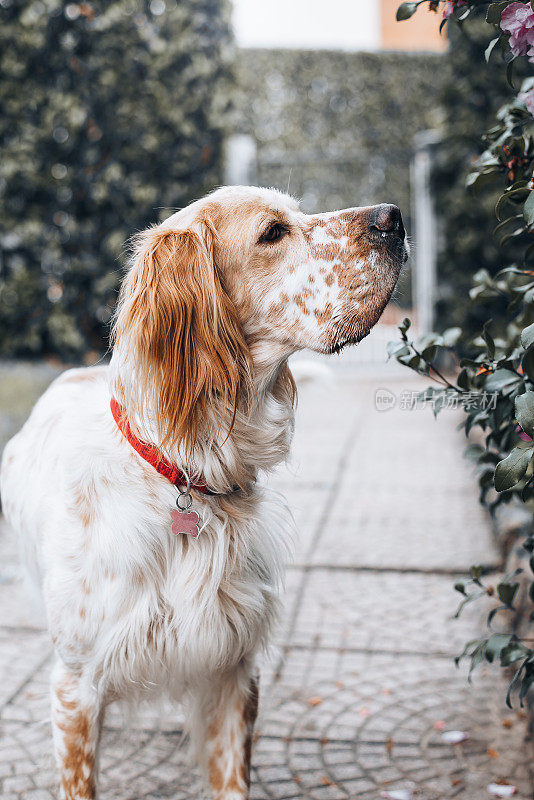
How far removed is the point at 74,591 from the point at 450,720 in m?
1.32

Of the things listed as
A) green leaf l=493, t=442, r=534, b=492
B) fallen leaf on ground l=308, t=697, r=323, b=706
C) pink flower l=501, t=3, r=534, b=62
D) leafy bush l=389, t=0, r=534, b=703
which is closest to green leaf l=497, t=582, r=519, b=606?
leafy bush l=389, t=0, r=534, b=703

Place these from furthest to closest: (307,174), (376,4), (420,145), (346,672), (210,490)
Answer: (376,4) < (307,174) < (420,145) < (346,672) < (210,490)

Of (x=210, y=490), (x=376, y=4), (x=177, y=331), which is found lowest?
(x=210, y=490)

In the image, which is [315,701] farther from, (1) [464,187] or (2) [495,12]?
(1) [464,187]

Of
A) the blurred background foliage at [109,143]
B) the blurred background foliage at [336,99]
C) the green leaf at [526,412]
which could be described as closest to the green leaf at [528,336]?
the green leaf at [526,412]

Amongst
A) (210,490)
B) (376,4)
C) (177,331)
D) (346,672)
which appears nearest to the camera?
(177,331)

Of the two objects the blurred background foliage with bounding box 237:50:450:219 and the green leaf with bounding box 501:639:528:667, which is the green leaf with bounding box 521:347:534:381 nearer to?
the green leaf with bounding box 501:639:528:667

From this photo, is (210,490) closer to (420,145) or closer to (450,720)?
(450,720)

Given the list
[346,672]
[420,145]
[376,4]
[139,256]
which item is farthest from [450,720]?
[376,4]

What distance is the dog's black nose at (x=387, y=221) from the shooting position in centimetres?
192

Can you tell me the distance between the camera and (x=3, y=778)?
2242mm

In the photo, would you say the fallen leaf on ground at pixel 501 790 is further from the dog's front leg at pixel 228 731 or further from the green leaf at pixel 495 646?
the dog's front leg at pixel 228 731

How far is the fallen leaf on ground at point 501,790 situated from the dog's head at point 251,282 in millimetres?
1257

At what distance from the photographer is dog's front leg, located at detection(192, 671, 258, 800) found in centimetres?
204
